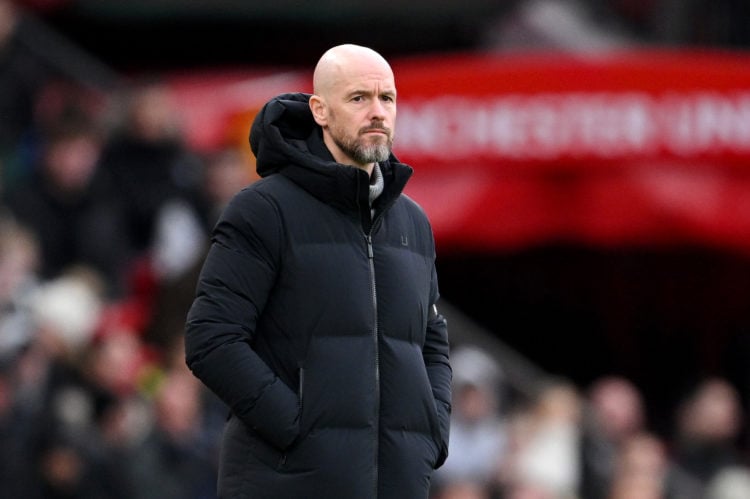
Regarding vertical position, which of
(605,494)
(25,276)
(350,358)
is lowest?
(605,494)

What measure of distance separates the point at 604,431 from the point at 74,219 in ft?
13.1

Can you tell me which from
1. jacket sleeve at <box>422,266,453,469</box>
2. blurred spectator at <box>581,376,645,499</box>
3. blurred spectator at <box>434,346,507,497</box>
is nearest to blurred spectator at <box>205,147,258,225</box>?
blurred spectator at <box>434,346,507,497</box>

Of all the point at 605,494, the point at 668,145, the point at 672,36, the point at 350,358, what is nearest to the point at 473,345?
the point at 605,494

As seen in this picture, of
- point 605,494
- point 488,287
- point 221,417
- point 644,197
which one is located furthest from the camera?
point 488,287

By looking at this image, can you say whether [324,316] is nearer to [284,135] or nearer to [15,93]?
[284,135]

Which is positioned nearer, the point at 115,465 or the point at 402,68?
the point at 115,465

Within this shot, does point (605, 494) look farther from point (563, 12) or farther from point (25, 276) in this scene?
point (563, 12)

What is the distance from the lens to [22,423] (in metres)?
8.81

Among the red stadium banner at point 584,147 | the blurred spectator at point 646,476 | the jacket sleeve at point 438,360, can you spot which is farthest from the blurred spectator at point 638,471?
the jacket sleeve at point 438,360

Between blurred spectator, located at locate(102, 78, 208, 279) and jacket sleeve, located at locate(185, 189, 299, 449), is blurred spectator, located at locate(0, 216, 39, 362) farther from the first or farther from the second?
jacket sleeve, located at locate(185, 189, 299, 449)

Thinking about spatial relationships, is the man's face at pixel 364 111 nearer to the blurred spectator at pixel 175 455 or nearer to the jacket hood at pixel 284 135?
the jacket hood at pixel 284 135

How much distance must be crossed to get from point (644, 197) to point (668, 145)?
448 millimetres

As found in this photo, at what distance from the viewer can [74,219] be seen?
10.8 meters

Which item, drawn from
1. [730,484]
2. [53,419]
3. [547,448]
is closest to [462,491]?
[547,448]
